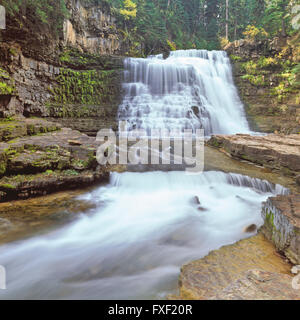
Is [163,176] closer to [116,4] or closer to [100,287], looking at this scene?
[100,287]

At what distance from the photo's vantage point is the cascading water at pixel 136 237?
2303 millimetres

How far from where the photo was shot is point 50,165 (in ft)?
14.2

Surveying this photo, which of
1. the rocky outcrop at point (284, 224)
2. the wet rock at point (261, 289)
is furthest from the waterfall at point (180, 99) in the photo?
the wet rock at point (261, 289)

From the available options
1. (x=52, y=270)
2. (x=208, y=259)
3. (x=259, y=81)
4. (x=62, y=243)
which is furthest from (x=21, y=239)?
(x=259, y=81)

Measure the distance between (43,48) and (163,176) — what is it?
9.12 metres

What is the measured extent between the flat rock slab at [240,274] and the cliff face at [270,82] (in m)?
10.9

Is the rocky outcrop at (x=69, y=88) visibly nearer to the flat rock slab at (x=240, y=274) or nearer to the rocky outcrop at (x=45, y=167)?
the rocky outcrop at (x=45, y=167)

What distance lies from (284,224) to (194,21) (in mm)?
32130

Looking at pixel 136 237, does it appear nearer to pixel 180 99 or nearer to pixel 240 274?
pixel 240 274

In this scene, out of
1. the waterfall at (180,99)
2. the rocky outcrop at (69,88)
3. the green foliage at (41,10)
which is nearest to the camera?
the green foliage at (41,10)

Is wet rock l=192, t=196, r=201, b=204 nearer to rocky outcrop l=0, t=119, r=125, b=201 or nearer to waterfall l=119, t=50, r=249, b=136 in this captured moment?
rocky outcrop l=0, t=119, r=125, b=201

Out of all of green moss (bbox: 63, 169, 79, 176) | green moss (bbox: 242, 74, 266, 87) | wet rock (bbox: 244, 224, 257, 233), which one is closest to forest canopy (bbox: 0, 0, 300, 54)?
green moss (bbox: 242, 74, 266, 87)

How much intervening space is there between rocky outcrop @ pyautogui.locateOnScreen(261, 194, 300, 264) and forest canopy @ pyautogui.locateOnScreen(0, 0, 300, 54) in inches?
674
